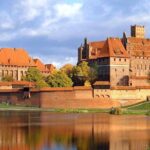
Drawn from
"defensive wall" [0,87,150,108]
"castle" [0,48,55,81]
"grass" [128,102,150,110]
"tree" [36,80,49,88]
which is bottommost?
"grass" [128,102,150,110]

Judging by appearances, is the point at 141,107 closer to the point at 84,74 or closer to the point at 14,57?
the point at 84,74

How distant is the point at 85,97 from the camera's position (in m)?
63.3

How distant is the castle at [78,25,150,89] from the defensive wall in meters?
2.21

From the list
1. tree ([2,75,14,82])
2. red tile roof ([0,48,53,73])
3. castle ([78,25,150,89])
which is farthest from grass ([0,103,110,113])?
red tile roof ([0,48,53,73])

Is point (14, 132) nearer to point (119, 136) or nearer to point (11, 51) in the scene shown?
point (119, 136)

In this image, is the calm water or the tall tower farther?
the tall tower

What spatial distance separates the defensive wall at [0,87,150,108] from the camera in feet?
208

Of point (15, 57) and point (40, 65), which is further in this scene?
point (40, 65)

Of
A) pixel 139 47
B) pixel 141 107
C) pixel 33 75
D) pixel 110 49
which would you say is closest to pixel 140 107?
pixel 141 107

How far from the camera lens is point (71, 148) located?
1096 inches

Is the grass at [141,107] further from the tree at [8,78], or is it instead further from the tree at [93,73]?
the tree at [8,78]

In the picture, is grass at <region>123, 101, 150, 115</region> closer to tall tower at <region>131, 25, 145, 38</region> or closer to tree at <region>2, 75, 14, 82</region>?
tree at <region>2, 75, 14, 82</region>

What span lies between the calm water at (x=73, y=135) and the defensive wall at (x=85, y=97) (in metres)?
20.2

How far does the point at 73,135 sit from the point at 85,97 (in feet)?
99.2
